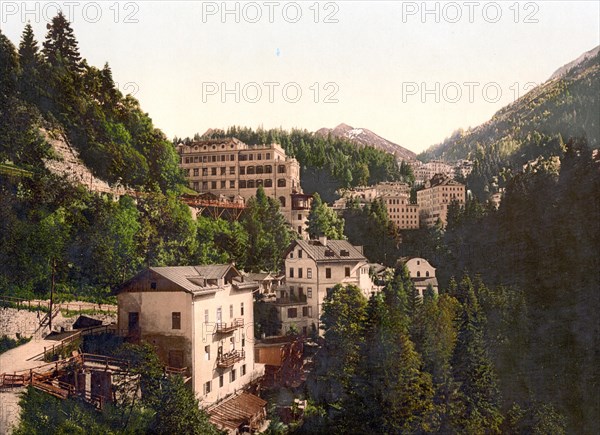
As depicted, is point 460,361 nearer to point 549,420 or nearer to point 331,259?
point 549,420

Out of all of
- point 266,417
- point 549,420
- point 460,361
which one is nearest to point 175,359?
point 266,417

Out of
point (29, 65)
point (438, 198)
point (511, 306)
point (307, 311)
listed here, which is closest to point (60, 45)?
point (29, 65)

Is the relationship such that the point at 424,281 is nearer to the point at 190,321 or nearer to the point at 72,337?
the point at 190,321

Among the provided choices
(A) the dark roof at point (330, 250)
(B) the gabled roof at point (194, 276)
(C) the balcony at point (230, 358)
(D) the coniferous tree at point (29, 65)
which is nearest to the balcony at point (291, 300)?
(A) the dark roof at point (330, 250)

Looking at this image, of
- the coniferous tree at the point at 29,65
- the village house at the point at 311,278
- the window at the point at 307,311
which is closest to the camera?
the coniferous tree at the point at 29,65

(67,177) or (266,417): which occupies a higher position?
(67,177)

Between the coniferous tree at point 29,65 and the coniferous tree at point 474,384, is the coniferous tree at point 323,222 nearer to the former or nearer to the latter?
the coniferous tree at point 474,384
